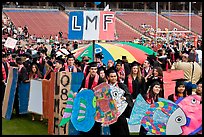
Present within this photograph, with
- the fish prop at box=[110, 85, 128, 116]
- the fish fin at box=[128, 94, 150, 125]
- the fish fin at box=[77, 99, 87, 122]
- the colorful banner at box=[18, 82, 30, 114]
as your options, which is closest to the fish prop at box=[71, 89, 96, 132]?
the fish fin at box=[77, 99, 87, 122]

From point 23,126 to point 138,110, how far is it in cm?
338

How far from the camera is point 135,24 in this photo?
44250mm

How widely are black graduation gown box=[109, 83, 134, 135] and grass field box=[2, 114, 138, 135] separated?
6.32ft

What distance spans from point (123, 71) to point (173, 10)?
44158 mm

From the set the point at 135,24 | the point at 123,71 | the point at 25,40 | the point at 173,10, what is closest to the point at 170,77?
the point at 123,71

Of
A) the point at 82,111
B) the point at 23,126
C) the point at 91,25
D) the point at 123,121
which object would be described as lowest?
the point at 23,126

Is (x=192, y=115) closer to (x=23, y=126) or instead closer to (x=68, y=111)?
(x=68, y=111)

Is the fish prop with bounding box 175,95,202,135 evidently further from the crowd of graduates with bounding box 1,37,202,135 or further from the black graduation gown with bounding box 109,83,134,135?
the black graduation gown with bounding box 109,83,134,135

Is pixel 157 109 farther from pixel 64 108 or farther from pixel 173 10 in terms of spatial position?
pixel 173 10

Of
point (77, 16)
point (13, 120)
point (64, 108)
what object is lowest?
point (13, 120)

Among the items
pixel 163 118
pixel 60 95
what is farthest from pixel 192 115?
pixel 60 95

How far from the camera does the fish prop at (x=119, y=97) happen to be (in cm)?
584

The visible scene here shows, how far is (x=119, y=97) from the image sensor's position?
19.2 ft

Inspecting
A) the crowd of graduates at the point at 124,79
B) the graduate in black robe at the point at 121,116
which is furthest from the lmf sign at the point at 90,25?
the graduate in black robe at the point at 121,116
